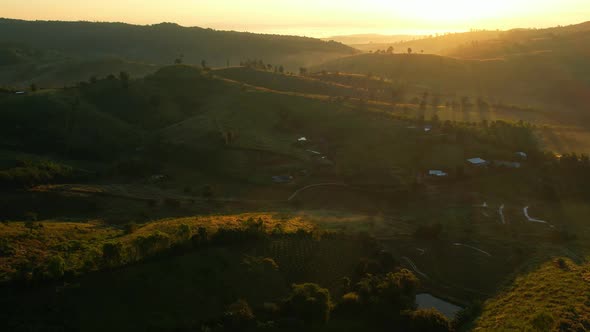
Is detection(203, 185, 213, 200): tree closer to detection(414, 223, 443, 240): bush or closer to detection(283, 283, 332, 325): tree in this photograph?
detection(414, 223, 443, 240): bush

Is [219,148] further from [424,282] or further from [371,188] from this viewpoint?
[424,282]

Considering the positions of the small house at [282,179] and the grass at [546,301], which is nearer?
the grass at [546,301]

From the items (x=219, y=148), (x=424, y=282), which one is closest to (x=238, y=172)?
(x=219, y=148)

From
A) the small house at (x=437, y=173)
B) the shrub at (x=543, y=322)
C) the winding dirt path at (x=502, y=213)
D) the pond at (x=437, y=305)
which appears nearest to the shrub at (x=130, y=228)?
the pond at (x=437, y=305)

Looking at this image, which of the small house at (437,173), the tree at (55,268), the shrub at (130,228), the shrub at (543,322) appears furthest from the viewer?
the small house at (437,173)

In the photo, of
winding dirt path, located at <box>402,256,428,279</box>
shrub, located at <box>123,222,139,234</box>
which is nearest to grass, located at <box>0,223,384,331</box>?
shrub, located at <box>123,222,139,234</box>

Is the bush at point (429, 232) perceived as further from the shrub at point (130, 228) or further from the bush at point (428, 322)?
the shrub at point (130, 228)

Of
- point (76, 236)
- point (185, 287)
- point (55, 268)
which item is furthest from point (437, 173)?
point (55, 268)
